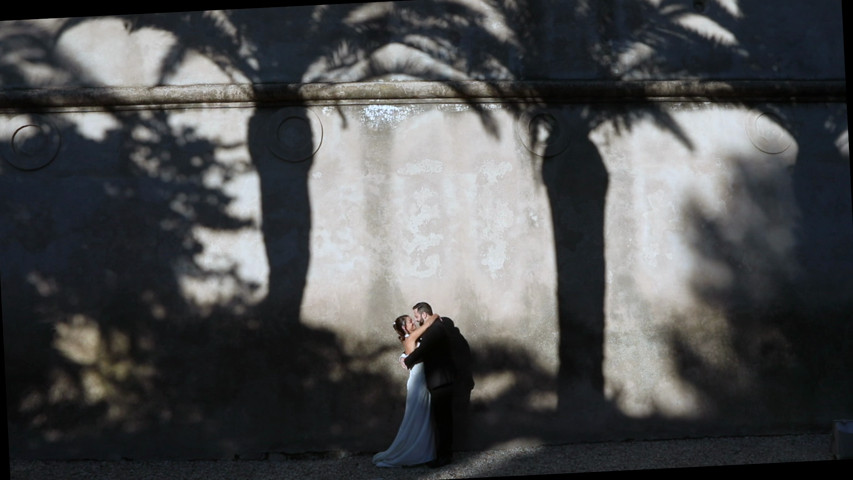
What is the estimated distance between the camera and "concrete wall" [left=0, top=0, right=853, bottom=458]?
8062mm

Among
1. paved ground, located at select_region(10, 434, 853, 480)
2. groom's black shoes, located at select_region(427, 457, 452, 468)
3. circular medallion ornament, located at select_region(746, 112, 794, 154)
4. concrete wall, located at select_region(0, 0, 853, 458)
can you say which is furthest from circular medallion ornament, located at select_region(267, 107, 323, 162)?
circular medallion ornament, located at select_region(746, 112, 794, 154)

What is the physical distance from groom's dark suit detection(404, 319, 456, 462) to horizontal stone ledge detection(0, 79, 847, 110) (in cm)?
220

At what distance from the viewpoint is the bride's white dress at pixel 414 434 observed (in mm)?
7629

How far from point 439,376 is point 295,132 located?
2619 millimetres

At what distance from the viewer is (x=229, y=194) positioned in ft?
26.8

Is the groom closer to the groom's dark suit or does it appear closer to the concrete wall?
the groom's dark suit

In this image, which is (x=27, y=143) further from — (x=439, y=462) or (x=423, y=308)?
(x=439, y=462)

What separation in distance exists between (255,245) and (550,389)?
120 inches

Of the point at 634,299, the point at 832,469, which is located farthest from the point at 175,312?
the point at 832,469

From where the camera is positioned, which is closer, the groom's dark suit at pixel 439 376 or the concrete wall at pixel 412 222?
the groom's dark suit at pixel 439 376

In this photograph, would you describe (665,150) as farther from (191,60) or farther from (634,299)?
(191,60)

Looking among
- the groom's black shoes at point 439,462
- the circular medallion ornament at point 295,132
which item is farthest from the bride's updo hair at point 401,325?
the circular medallion ornament at point 295,132

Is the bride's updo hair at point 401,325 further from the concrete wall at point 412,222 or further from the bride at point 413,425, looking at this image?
the concrete wall at point 412,222

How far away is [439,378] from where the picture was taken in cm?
763
